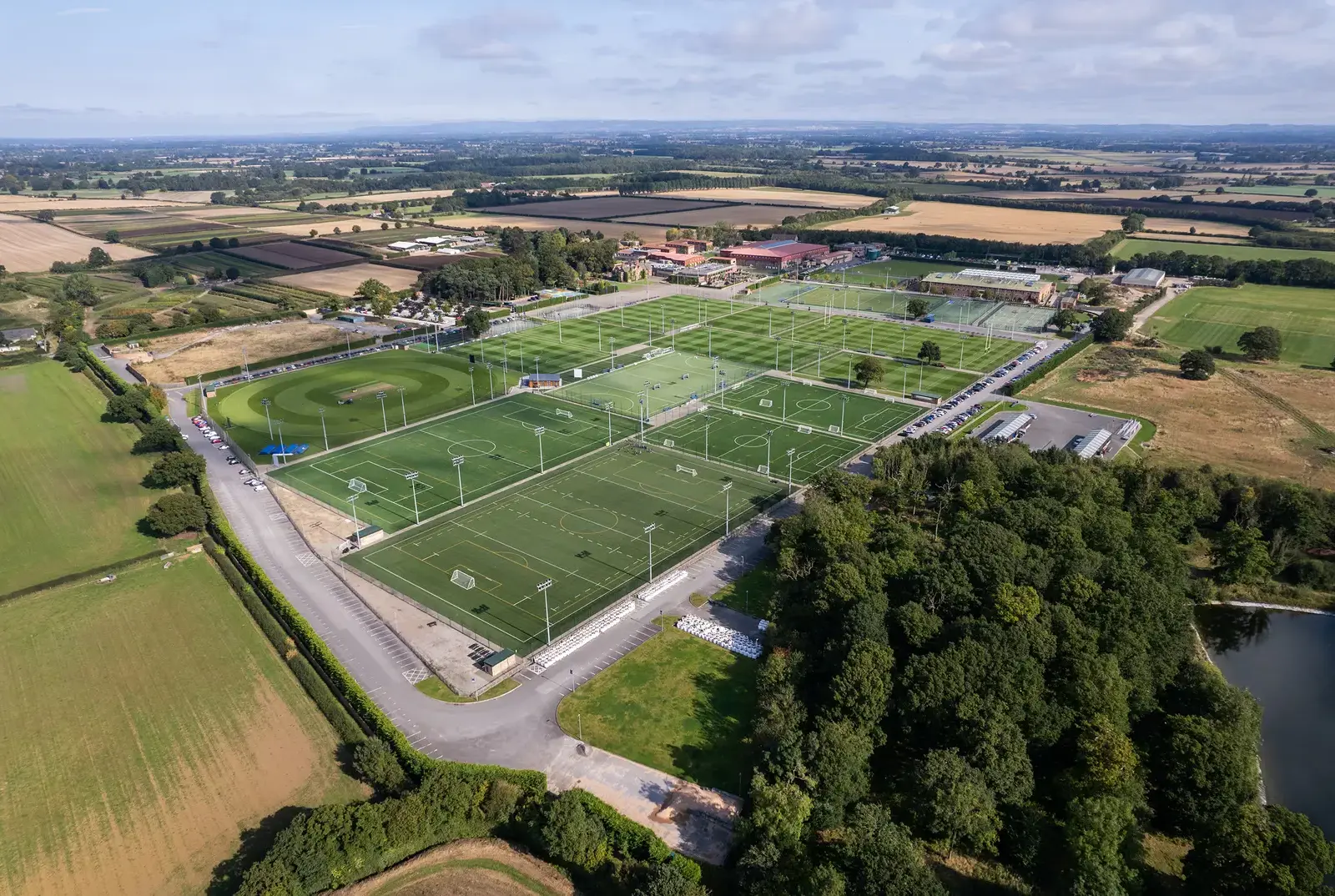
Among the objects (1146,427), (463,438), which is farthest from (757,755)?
(1146,427)

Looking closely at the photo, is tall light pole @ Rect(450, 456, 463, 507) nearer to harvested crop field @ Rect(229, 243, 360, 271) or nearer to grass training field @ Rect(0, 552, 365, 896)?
grass training field @ Rect(0, 552, 365, 896)

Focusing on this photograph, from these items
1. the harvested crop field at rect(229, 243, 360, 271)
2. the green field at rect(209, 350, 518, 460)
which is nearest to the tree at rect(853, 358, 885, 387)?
the green field at rect(209, 350, 518, 460)

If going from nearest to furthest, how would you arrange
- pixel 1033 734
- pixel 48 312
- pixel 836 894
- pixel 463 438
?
pixel 836 894 < pixel 1033 734 < pixel 463 438 < pixel 48 312

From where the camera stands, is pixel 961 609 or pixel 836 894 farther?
pixel 961 609

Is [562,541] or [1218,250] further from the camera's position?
[1218,250]

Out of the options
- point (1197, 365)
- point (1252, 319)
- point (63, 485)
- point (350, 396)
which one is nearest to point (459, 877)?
point (63, 485)

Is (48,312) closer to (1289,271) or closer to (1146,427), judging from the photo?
(1146,427)

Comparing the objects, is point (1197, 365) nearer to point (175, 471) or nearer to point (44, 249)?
point (175, 471)
